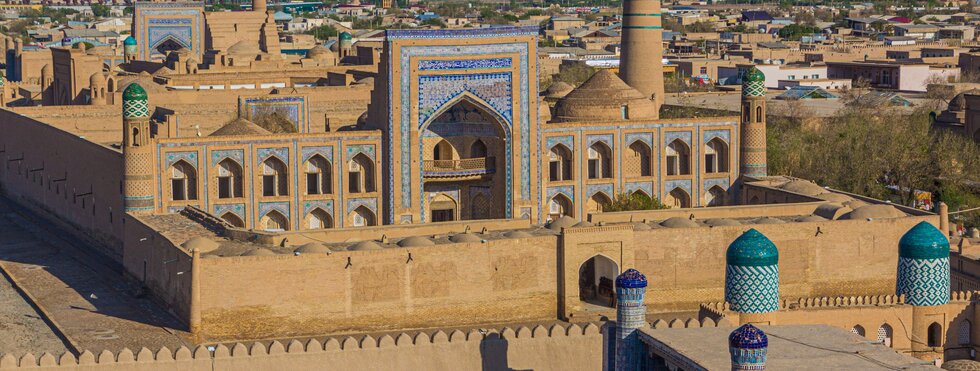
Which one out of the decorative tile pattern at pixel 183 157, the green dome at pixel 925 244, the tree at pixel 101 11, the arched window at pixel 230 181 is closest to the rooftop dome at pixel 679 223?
the green dome at pixel 925 244

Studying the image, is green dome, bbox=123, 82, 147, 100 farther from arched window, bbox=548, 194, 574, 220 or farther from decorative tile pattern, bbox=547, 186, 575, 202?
arched window, bbox=548, 194, 574, 220

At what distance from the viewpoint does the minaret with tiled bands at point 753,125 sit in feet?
135

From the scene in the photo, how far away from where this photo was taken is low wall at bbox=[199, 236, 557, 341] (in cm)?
3038

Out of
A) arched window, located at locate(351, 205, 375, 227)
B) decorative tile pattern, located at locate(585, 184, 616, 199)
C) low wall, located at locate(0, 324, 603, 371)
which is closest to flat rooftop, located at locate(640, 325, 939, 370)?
low wall, located at locate(0, 324, 603, 371)

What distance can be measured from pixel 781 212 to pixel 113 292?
1208 cm

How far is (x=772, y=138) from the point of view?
161 ft

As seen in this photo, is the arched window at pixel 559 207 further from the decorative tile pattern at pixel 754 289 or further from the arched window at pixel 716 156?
the decorative tile pattern at pixel 754 289

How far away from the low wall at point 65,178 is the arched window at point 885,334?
1492 centimetres

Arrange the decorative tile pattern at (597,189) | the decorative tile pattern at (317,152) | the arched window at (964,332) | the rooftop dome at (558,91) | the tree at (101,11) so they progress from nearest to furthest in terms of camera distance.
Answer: the arched window at (964,332), the decorative tile pattern at (317,152), the decorative tile pattern at (597,189), the rooftop dome at (558,91), the tree at (101,11)

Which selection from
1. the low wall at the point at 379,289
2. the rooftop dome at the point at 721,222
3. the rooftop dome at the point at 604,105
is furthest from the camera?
the rooftop dome at the point at 604,105

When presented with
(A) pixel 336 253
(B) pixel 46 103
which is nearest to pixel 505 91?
(A) pixel 336 253

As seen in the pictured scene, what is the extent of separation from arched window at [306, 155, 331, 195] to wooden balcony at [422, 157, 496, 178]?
6.24ft

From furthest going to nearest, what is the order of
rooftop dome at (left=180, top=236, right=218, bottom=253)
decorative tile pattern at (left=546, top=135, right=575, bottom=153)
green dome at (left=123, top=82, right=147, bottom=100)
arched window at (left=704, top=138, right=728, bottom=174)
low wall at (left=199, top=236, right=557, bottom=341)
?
arched window at (left=704, top=138, right=728, bottom=174)
decorative tile pattern at (left=546, top=135, right=575, bottom=153)
green dome at (left=123, top=82, right=147, bottom=100)
rooftop dome at (left=180, top=236, right=218, bottom=253)
low wall at (left=199, top=236, right=557, bottom=341)

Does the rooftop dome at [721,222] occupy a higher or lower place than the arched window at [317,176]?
lower
